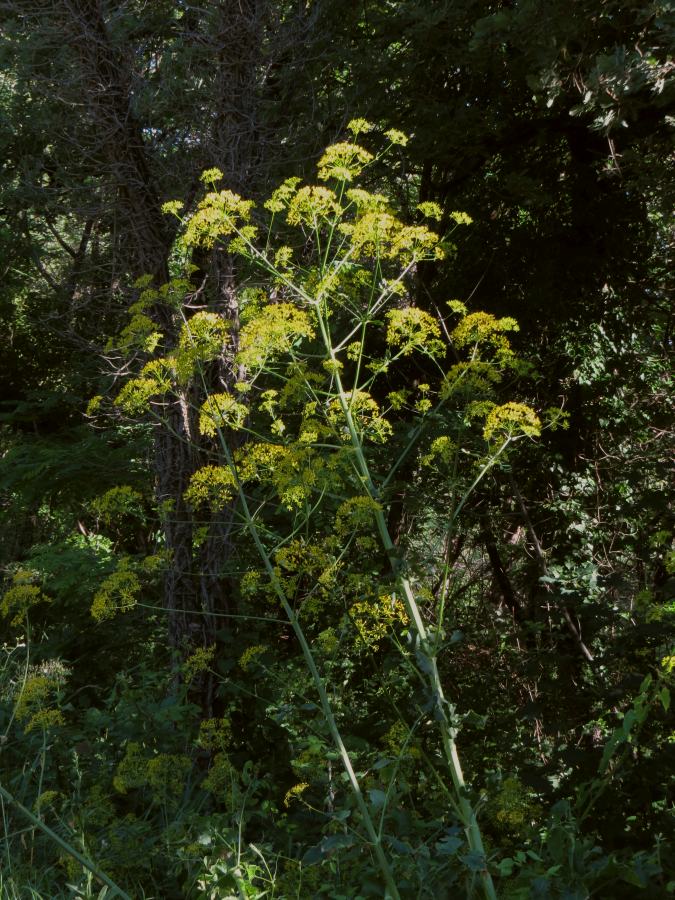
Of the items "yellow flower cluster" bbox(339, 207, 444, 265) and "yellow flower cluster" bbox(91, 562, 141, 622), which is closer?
"yellow flower cluster" bbox(91, 562, 141, 622)

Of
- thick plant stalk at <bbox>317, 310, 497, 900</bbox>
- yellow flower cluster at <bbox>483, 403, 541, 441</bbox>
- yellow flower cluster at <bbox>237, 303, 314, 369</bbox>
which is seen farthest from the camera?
yellow flower cluster at <bbox>237, 303, 314, 369</bbox>

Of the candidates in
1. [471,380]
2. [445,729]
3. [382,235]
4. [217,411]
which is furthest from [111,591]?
[382,235]

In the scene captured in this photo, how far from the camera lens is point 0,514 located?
8266 millimetres

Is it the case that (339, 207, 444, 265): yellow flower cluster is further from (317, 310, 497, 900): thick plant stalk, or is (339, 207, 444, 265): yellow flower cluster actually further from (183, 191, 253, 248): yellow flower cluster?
(317, 310, 497, 900): thick plant stalk

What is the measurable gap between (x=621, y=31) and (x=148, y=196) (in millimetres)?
2529

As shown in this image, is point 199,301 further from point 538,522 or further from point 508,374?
point 538,522


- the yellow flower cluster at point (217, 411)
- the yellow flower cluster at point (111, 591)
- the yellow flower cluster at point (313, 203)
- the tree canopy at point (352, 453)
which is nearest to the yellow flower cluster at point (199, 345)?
the tree canopy at point (352, 453)

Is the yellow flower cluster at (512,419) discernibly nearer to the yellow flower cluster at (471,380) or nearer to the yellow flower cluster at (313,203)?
the yellow flower cluster at (471,380)

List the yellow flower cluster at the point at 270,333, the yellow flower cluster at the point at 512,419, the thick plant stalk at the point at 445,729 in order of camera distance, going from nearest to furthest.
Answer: the thick plant stalk at the point at 445,729, the yellow flower cluster at the point at 512,419, the yellow flower cluster at the point at 270,333

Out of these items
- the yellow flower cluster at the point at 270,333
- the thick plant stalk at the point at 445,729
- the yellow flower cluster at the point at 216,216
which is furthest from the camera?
the yellow flower cluster at the point at 216,216

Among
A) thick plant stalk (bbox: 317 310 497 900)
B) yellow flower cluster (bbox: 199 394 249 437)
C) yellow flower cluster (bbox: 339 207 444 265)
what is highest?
yellow flower cluster (bbox: 339 207 444 265)

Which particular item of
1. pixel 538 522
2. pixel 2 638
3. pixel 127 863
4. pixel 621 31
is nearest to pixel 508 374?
pixel 538 522

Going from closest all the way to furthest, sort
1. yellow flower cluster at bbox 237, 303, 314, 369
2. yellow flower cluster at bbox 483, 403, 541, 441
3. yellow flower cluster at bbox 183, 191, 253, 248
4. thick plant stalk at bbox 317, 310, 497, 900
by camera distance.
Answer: thick plant stalk at bbox 317, 310, 497, 900 < yellow flower cluster at bbox 483, 403, 541, 441 < yellow flower cluster at bbox 237, 303, 314, 369 < yellow flower cluster at bbox 183, 191, 253, 248

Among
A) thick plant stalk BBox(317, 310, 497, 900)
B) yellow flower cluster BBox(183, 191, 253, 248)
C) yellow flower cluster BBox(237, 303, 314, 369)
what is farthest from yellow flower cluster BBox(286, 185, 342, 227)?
thick plant stalk BBox(317, 310, 497, 900)
